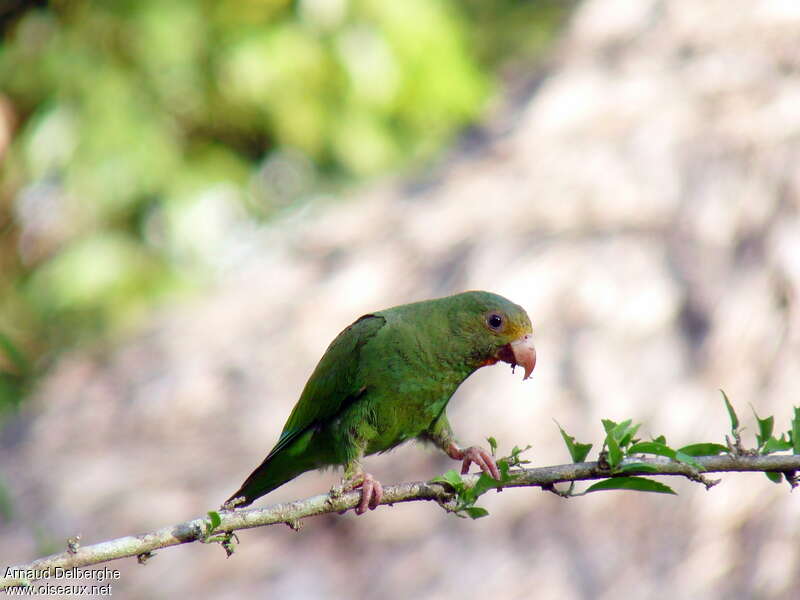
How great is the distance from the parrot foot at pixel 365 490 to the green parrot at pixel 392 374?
0.16 meters

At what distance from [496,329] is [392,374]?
0.33 metres

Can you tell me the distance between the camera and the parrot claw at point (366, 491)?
2.44 metres

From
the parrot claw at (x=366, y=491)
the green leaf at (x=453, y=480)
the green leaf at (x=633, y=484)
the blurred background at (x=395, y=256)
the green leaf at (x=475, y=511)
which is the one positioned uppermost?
the blurred background at (x=395, y=256)

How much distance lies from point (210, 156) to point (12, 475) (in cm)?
342

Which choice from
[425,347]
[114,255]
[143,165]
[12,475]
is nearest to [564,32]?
[143,165]

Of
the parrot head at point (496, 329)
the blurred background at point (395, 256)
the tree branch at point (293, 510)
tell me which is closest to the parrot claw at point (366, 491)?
the tree branch at point (293, 510)

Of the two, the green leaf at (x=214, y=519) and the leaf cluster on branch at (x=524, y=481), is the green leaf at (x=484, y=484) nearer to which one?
the leaf cluster on branch at (x=524, y=481)

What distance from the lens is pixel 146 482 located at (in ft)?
20.7

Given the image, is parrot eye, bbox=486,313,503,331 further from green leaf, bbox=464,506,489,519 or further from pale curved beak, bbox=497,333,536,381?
green leaf, bbox=464,506,489,519

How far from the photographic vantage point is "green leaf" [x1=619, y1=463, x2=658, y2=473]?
2164mm

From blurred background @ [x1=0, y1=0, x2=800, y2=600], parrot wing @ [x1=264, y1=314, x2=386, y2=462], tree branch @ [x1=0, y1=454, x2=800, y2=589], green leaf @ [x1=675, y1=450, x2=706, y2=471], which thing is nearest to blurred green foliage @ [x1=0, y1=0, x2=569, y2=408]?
blurred background @ [x1=0, y1=0, x2=800, y2=600]

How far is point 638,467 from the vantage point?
2180 mm

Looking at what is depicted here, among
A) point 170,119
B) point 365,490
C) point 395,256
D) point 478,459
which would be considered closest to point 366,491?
point 365,490

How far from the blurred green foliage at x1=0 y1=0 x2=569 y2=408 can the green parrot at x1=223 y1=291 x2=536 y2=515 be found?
5589mm
